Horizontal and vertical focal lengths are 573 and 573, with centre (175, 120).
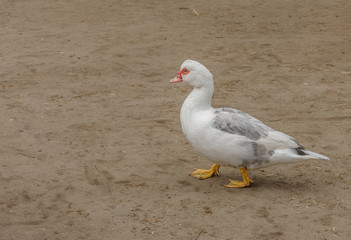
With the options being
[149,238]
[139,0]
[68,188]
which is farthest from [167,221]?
[139,0]

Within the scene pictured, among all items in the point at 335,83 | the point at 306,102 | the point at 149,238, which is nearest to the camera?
the point at 149,238

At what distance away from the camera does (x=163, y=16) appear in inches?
471

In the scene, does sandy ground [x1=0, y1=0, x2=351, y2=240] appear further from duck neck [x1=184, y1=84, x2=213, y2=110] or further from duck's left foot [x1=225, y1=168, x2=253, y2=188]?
duck neck [x1=184, y1=84, x2=213, y2=110]

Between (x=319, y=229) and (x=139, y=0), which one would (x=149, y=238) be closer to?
(x=319, y=229)

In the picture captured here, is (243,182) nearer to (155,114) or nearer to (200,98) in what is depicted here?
(200,98)

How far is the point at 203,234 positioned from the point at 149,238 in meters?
0.43

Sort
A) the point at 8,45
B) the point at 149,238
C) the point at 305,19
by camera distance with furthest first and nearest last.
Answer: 1. the point at 305,19
2. the point at 8,45
3. the point at 149,238

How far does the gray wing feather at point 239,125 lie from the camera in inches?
201

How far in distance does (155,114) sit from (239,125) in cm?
222

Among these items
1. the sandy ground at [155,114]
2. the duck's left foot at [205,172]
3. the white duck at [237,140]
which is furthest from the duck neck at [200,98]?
the sandy ground at [155,114]

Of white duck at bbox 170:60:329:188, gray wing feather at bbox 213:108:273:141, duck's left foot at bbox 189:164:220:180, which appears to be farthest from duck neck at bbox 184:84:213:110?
duck's left foot at bbox 189:164:220:180

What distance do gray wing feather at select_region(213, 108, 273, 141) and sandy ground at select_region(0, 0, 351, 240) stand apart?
56cm

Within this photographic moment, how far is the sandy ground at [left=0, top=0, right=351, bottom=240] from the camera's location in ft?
15.7

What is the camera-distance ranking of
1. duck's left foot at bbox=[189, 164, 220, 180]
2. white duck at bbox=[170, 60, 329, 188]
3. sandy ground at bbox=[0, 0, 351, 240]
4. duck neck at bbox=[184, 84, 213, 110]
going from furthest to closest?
1. duck's left foot at bbox=[189, 164, 220, 180]
2. duck neck at bbox=[184, 84, 213, 110]
3. white duck at bbox=[170, 60, 329, 188]
4. sandy ground at bbox=[0, 0, 351, 240]
